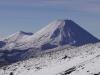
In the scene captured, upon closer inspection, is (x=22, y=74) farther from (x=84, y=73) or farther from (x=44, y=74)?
(x=84, y=73)

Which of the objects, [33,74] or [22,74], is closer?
[33,74]

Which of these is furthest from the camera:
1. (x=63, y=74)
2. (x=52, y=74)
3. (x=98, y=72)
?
(x=52, y=74)

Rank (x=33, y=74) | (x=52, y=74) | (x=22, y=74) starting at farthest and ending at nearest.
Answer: (x=22, y=74)
(x=33, y=74)
(x=52, y=74)

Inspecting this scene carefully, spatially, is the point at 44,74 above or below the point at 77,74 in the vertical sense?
below

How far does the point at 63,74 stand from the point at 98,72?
22.5 m

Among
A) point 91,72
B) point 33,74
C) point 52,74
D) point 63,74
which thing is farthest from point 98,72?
point 33,74

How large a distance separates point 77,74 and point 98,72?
28.7 feet

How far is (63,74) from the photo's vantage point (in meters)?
129

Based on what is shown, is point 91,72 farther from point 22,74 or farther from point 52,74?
point 22,74

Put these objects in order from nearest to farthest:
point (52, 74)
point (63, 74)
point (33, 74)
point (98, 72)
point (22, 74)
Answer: point (98, 72), point (63, 74), point (52, 74), point (33, 74), point (22, 74)

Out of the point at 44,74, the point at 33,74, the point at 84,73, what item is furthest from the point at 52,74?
the point at 84,73

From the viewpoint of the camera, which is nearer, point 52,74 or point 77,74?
point 77,74

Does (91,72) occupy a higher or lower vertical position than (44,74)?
→ higher

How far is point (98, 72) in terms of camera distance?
4304 inches
